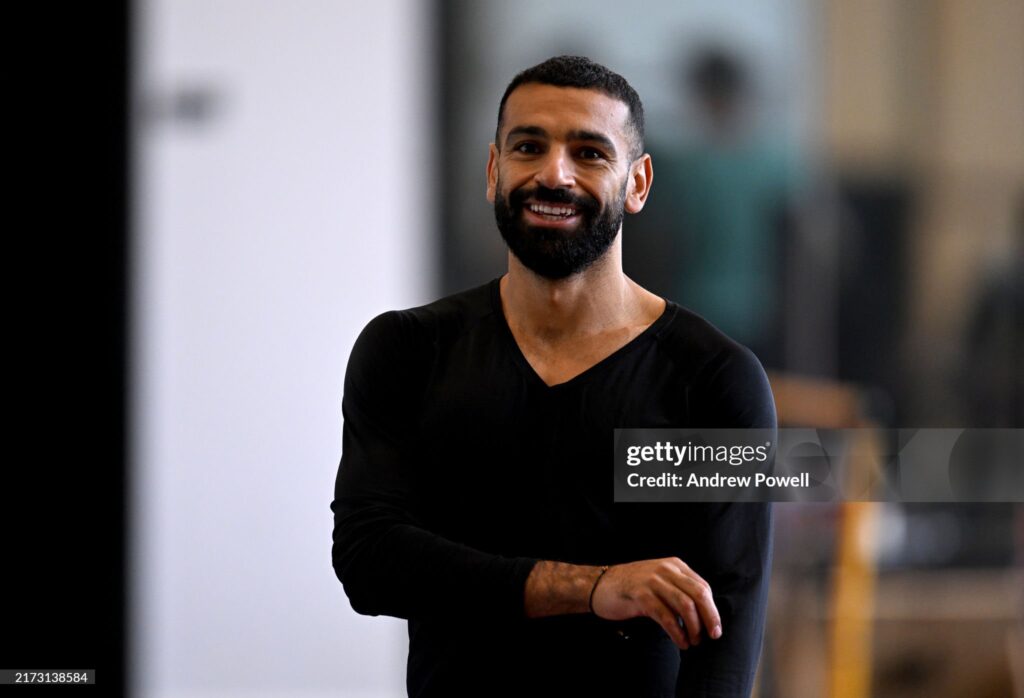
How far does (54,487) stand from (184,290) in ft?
1.91

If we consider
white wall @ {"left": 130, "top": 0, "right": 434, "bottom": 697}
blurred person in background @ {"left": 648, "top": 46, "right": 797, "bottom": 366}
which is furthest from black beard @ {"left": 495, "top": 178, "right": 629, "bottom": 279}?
white wall @ {"left": 130, "top": 0, "right": 434, "bottom": 697}

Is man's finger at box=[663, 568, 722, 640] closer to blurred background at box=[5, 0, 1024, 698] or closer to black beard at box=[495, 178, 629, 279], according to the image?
black beard at box=[495, 178, 629, 279]

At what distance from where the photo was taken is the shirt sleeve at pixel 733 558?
1221 mm

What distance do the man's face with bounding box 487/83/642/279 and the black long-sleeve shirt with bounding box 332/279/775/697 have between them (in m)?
0.12

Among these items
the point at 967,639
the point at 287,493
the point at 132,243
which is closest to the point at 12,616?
the point at 287,493

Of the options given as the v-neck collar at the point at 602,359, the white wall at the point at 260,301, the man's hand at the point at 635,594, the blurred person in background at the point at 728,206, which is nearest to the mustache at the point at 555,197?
the v-neck collar at the point at 602,359

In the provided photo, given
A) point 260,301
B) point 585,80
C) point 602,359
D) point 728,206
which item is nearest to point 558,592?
→ point 602,359

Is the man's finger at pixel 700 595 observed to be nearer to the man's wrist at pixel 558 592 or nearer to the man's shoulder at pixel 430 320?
the man's wrist at pixel 558 592

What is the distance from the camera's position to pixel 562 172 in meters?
1.20

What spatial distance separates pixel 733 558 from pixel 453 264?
181cm

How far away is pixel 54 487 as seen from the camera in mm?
2396

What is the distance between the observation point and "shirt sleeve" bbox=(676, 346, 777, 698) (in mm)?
1221

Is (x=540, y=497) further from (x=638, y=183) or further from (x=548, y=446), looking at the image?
(x=638, y=183)

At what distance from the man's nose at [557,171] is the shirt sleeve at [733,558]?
23 cm
